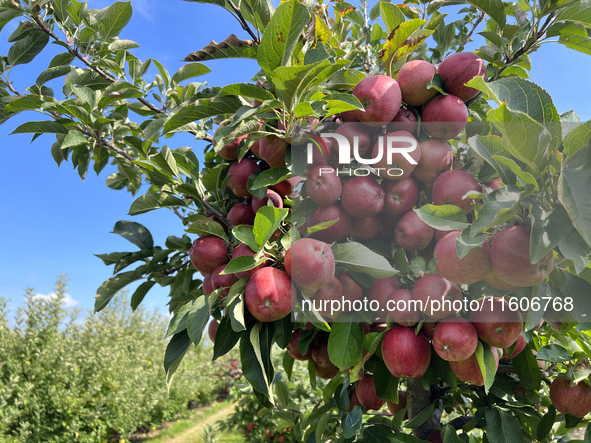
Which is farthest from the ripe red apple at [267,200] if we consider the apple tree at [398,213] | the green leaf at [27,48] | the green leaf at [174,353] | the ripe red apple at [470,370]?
the green leaf at [27,48]

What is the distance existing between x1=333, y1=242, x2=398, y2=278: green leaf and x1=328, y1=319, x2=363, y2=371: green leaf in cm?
16

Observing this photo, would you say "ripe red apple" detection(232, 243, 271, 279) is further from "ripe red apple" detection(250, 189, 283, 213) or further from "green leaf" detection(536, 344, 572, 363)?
"green leaf" detection(536, 344, 572, 363)

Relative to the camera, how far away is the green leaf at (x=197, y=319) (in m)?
0.93

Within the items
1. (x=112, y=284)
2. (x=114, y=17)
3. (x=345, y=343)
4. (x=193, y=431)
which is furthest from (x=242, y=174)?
(x=193, y=431)

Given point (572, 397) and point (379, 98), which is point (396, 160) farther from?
point (572, 397)

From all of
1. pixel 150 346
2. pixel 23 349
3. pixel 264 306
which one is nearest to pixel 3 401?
pixel 23 349

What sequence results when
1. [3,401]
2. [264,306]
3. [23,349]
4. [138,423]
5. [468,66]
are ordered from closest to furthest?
[264,306]
[468,66]
[3,401]
[23,349]
[138,423]

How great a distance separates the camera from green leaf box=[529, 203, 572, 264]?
63 cm

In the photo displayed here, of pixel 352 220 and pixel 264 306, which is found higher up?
pixel 352 220

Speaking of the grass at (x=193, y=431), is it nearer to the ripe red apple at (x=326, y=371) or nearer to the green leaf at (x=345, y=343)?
the ripe red apple at (x=326, y=371)

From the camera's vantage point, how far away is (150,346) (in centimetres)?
887

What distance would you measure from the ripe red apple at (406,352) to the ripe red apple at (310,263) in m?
0.25

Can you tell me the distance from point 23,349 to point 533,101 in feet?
22.3

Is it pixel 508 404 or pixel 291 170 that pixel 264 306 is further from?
pixel 508 404
